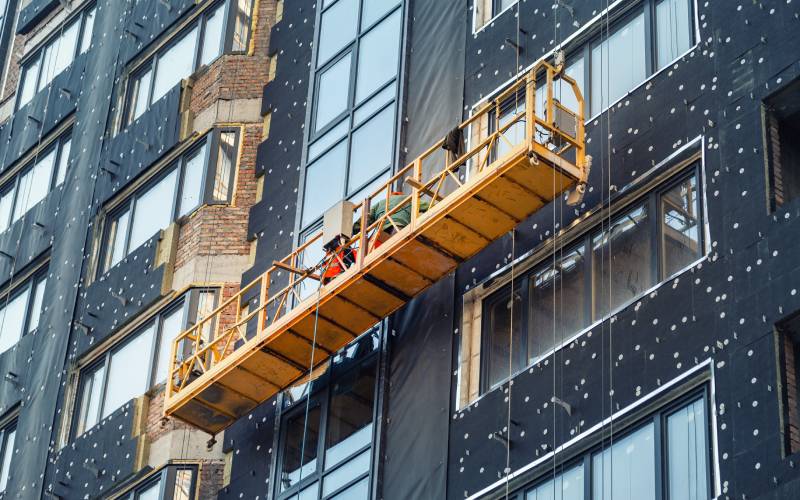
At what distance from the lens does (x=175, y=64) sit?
42969 millimetres

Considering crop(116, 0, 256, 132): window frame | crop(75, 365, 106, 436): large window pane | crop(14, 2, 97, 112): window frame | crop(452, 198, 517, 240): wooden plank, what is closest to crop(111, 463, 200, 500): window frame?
crop(75, 365, 106, 436): large window pane

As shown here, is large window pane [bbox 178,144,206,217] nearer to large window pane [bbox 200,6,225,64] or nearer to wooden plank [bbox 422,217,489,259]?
large window pane [bbox 200,6,225,64]

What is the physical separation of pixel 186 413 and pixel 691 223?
11462mm

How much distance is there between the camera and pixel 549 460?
26.9 metres

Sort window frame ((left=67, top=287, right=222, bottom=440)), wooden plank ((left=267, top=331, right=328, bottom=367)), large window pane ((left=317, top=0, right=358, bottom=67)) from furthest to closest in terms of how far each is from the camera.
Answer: window frame ((left=67, top=287, right=222, bottom=440)), large window pane ((left=317, top=0, right=358, bottom=67)), wooden plank ((left=267, top=331, right=328, bottom=367))

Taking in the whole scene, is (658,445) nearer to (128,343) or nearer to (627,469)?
(627,469)

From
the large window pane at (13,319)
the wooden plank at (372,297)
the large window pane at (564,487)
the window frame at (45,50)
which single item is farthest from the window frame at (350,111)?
the window frame at (45,50)

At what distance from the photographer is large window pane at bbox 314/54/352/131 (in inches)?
1417

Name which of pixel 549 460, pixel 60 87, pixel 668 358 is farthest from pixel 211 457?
pixel 60 87

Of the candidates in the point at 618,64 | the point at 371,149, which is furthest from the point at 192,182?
the point at 618,64

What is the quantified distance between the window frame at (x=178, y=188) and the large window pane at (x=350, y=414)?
7265mm

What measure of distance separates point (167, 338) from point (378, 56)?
7.54 metres

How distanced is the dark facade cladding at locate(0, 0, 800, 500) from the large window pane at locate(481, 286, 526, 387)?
0.06 m

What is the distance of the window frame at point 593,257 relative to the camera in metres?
26.8
